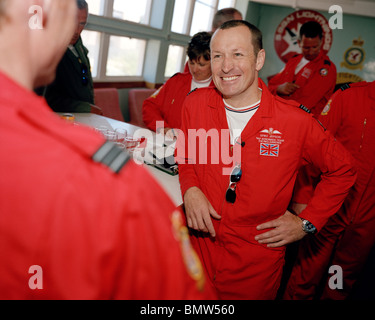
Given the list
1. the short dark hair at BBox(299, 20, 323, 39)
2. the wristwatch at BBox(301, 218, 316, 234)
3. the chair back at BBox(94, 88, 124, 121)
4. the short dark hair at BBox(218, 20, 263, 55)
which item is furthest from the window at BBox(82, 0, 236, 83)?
the wristwatch at BBox(301, 218, 316, 234)

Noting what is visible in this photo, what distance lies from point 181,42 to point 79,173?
666 cm

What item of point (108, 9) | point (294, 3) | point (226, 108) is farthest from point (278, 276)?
point (294, 3)

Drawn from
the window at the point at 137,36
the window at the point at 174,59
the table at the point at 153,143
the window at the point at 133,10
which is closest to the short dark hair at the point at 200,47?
the table at the point at 153,143

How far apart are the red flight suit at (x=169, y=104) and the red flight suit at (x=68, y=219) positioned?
2429mm

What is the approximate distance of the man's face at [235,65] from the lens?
5.28ft

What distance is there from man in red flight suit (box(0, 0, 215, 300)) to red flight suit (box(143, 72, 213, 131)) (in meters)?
2.40

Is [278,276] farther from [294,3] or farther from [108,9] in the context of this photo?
[294,3]

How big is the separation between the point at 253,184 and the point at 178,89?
1700 mm

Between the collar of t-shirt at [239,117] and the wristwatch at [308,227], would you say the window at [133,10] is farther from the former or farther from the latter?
the wristwatch at [308,227]

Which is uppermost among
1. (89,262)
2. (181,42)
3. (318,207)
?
(181,42)

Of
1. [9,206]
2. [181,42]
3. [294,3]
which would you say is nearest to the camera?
[9,206]

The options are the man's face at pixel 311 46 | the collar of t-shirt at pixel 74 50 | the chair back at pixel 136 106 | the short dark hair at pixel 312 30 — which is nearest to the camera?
the collar of t-shirt at pixel 74 50

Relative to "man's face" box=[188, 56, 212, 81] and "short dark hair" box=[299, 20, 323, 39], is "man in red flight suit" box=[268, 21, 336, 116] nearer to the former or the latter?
"short dark hair" box=[299, 20, 323, 39]

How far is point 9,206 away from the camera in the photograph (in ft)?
1.38
